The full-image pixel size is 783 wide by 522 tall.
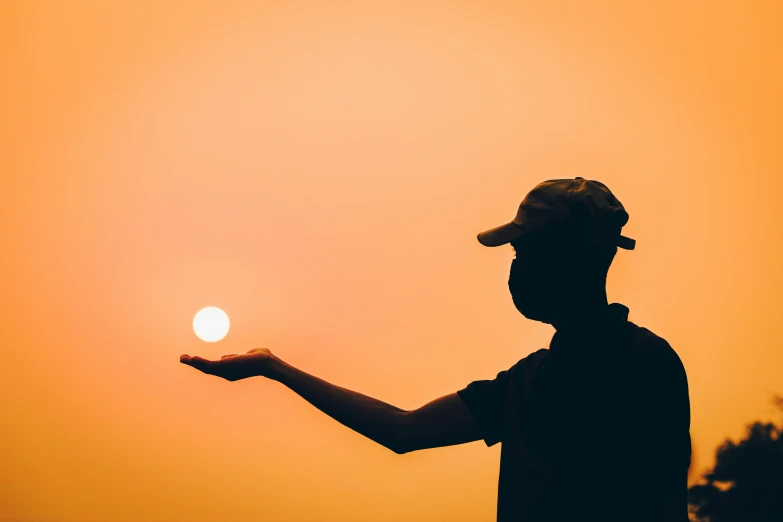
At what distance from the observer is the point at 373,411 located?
5.71ft

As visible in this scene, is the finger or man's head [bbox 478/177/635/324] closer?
man's head [bbox 478/177/635/324]

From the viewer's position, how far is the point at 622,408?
4.54ft

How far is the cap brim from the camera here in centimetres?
157

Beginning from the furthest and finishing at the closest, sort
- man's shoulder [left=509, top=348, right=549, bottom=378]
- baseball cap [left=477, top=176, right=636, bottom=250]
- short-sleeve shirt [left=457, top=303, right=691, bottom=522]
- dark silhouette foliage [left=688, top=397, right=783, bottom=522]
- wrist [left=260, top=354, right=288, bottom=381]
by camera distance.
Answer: dark silhouette foliage [left=688, top=397, right=783, bottom=522] < wrist [left=260, top=354, right=288, bottom=381] < man's shoulder [left=509, top=348, right=549, bottom=378] < baseball cap [left=477, top=176, right=636, bottom=250] < short-sleeve shirt [left=457, top=303, right=691, bottom=522]

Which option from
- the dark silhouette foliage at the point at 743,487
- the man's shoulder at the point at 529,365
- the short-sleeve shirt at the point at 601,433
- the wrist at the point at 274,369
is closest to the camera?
the short-sleeve shirt at the point at 601,433

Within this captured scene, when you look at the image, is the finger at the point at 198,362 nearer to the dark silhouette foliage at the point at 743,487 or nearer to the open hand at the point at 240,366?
the open hand at the point at 240,366

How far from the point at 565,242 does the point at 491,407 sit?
0.46 meters

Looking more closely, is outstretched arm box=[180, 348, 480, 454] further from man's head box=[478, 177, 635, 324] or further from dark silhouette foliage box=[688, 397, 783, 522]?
dark silhouette foliage box=[688, 397, 783, 522]

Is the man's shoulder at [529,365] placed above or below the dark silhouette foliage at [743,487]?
below

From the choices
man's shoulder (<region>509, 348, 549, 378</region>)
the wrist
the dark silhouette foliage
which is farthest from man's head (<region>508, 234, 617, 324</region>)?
the dark silhouette foliage

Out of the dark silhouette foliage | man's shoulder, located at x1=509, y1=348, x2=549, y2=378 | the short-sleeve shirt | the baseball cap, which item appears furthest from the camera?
the dark silhouette foliage

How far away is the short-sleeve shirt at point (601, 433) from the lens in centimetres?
134

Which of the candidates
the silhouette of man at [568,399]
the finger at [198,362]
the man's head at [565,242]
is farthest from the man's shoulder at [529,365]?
the finger at [198,362]

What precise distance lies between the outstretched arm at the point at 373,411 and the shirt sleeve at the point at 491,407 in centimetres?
2
